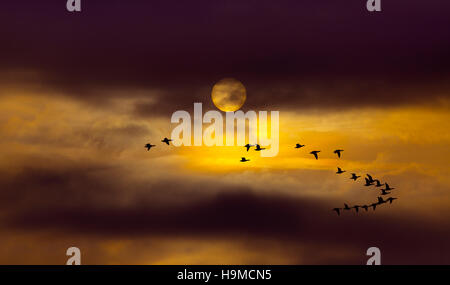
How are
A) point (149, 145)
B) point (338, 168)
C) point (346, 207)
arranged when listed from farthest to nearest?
point (346, 207), point (338, 168), point (149, 145)

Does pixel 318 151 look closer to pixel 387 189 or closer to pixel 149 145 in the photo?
pixel 387 189

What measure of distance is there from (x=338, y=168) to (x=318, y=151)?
5.89 meters

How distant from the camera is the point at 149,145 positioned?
5709 inches

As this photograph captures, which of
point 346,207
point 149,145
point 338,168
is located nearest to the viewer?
point 149,145

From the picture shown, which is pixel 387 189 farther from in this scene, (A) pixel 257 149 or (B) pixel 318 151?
(A) pixel 257 149

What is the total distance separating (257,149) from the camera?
5881 inches

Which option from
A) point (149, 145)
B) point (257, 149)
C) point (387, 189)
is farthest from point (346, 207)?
point (149, 145)

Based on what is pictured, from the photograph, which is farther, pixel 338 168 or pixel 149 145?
pixel 338 168

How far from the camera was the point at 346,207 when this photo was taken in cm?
17500

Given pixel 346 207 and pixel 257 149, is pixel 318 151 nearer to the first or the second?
Answer: pixel 257 149

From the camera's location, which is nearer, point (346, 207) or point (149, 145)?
point (149, 145)

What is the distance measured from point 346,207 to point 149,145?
53827 mm

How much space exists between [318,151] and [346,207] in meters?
27.3

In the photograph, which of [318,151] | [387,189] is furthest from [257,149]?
[387,189]
